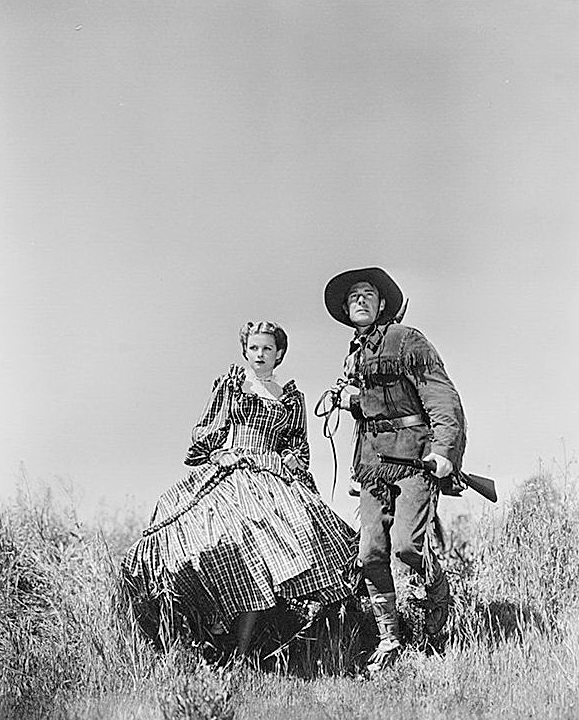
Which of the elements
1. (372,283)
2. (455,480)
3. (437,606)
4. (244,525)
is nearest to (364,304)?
(372,283)

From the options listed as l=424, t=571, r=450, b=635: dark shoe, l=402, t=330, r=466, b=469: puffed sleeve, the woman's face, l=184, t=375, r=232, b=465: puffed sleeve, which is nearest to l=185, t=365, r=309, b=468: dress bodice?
l=184, t=375, r=232, b=465: puffed sleeve

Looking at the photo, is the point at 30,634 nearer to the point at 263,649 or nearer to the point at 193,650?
the point at 193,650

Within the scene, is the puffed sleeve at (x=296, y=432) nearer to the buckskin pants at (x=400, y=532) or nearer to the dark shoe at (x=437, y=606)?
the buckskin pants at (x=400, y=532)

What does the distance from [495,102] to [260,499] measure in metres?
2.73

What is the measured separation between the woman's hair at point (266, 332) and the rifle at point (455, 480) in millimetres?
961

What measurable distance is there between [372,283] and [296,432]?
997 mm

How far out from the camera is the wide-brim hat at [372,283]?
16.8ft

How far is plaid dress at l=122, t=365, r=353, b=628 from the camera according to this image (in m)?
4.61

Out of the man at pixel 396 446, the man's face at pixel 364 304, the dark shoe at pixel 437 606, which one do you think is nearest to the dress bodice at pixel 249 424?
the man at pixel 396 446

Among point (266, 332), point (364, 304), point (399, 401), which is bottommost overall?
point (399, 401)

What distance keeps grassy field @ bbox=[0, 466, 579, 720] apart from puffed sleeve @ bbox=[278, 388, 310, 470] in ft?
3.04

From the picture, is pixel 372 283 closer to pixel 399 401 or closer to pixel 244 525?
pixel 399 401

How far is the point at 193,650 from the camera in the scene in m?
4.74

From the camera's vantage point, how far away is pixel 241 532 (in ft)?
15.4
